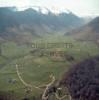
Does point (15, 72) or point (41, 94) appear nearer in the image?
point (41, 94)

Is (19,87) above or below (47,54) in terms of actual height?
below

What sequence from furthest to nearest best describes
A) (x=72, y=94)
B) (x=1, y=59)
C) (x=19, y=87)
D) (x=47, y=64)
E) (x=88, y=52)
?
1. (x=88, y=52)
2. (x=1, y=59)
3. (x=47, y=64)
4. (x=19, y=87)
5. (x=72, y=94)

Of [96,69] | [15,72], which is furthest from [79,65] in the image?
[15,72]

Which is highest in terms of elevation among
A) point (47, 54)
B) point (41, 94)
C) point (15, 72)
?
point (47, 54)

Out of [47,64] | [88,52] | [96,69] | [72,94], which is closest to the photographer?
[72,94]

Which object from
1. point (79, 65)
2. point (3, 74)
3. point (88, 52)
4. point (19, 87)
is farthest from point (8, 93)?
point (88, 52)

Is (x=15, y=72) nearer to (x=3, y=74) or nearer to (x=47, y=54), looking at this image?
(x=3, y=74)
